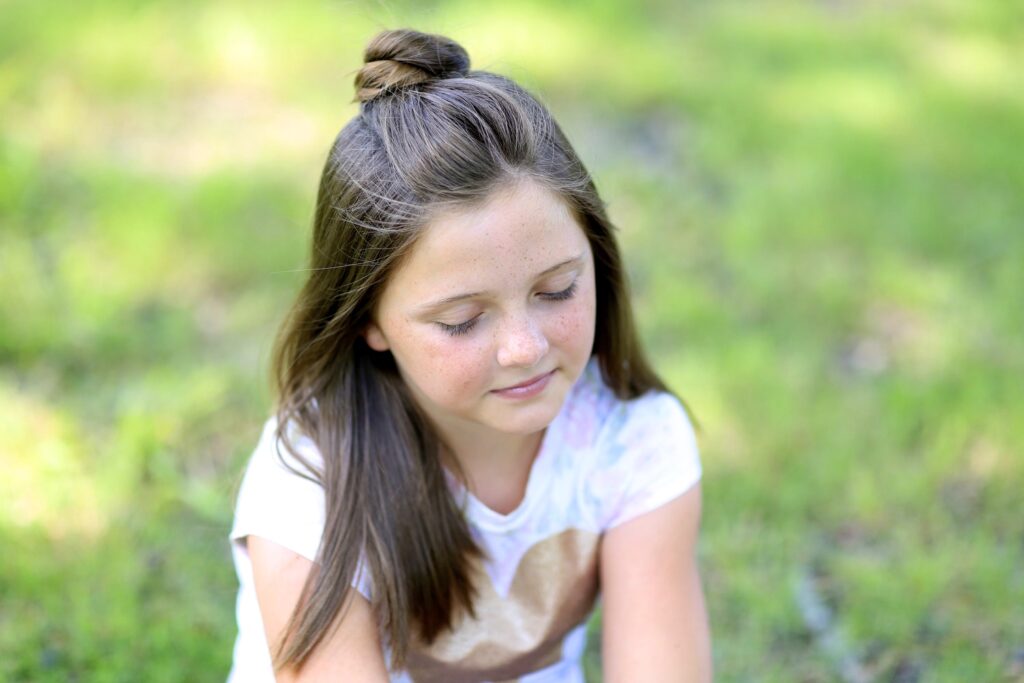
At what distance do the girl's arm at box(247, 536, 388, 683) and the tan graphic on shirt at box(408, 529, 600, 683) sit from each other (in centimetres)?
17

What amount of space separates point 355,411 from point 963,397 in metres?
1.89

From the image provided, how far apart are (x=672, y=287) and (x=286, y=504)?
1.97 metres

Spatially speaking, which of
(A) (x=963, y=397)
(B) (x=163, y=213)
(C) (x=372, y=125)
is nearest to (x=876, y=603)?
(A) (x=963, y=397)

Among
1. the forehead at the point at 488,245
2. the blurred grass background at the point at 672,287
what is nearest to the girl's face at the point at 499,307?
the forehead at the point at 488,245

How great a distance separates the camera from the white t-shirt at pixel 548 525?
1936mm

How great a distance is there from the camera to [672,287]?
139 inches

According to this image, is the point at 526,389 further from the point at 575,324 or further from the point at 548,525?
the point at 548,525

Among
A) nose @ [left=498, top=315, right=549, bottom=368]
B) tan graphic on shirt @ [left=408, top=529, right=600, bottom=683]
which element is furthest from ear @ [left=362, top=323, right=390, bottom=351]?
tan graphic on shirt @ [left=408, top=529, right=600, bottom=683]

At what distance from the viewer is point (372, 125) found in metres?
1.72

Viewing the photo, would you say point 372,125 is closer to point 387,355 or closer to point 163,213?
point 387,355

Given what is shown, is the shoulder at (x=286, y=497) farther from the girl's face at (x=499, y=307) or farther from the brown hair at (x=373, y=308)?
the girl's face at (x=499, y=307)

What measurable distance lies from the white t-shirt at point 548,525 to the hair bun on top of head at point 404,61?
1.93 ft

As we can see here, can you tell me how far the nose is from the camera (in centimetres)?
165

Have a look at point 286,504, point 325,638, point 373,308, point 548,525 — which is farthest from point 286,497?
point 548,525
